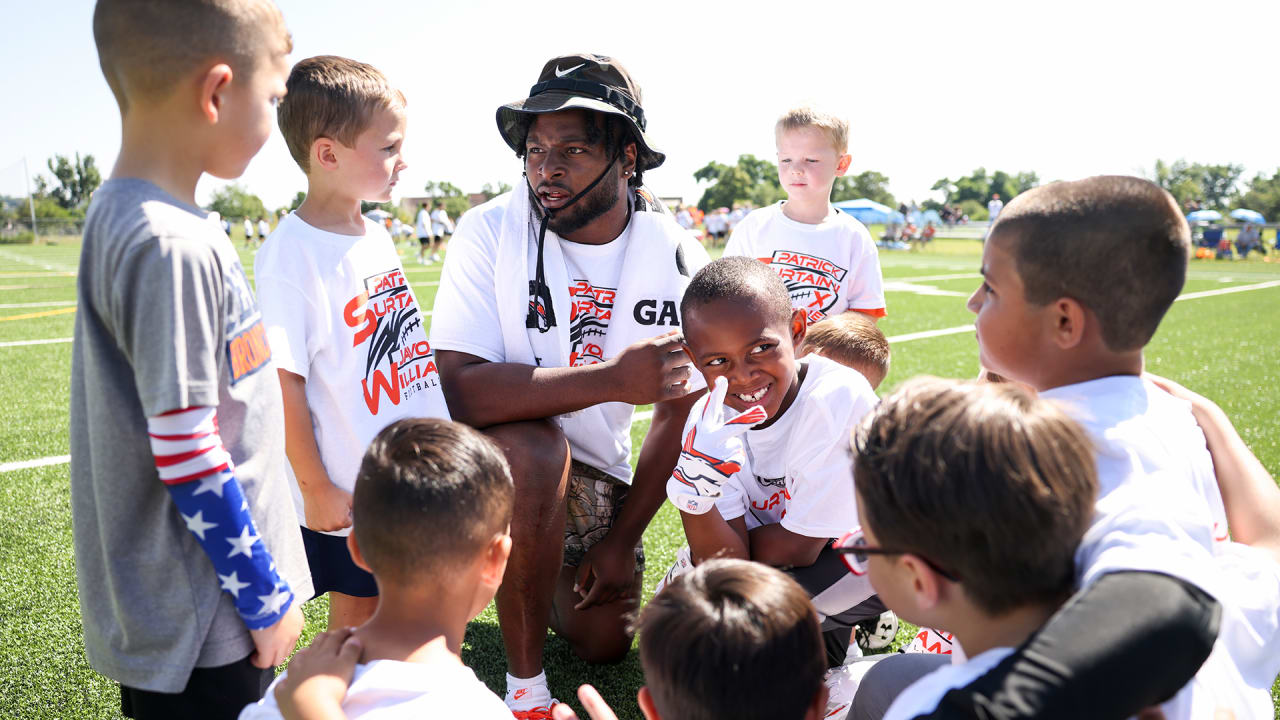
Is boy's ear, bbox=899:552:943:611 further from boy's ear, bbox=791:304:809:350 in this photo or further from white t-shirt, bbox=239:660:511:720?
boy's ear, bbox=791:304:809:350

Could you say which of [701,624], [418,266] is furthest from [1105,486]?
[418,266]

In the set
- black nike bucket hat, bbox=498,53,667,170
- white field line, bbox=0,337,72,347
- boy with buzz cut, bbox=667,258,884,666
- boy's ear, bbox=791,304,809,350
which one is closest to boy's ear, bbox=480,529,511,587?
boy with buzz cut, bbox=667,258,884,666

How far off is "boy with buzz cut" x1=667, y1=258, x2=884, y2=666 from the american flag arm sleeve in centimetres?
120

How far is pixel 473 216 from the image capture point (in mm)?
3176

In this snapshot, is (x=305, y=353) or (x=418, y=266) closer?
(x=305, y=353)

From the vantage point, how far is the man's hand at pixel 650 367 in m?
2.74

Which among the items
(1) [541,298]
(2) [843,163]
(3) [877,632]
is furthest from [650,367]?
(2) [843,163]

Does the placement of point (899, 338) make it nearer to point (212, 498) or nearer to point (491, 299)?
point (491, 299)

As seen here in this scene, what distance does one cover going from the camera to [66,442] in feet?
17.0

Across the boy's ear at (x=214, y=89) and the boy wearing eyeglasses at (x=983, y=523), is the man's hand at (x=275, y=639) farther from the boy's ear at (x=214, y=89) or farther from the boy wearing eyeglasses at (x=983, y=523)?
the boy wearing eyeglasses at (x=983, y=523)

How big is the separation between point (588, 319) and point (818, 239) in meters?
1.68

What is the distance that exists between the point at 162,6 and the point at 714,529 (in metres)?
1.81

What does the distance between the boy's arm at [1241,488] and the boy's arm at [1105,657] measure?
1.87 feet

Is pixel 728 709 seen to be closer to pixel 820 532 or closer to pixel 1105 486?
pixel 1105 486
